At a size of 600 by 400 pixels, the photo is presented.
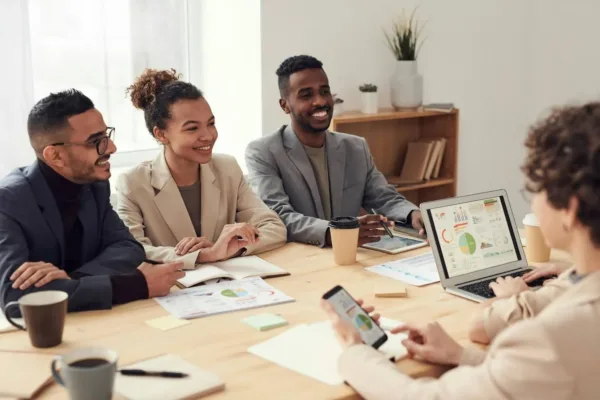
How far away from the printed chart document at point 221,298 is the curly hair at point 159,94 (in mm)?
879

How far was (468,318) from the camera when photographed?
1736 millimetres

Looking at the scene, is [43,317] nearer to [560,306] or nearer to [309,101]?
[560,306]

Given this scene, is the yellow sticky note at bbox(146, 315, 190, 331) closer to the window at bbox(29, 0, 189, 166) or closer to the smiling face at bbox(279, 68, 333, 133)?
the smiling face at bbox(279, 68, 333, 133)

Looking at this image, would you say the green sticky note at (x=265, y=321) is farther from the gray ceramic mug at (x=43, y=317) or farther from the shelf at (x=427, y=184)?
the shelf at (x=427, y=184)

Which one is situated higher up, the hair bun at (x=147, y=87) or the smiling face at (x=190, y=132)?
the hair bun at (x=147, y=87)

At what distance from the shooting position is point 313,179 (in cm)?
298

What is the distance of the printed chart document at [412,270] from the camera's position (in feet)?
6.66

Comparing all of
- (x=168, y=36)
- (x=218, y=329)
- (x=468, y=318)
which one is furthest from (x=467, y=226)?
(x=168, y=36)

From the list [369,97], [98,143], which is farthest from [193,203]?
[369,97]

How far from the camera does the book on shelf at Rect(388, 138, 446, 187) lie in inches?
160

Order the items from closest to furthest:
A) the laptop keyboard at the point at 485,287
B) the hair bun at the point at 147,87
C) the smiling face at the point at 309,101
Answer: the laptop keyboard at the point at 485,287 < the hair bun at the point at 147,87 < the smiling face at the point at 309,101

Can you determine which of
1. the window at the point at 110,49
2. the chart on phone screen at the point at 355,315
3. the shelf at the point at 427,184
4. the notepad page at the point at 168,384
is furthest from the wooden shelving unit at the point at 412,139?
the notepad page at the point at 168,384

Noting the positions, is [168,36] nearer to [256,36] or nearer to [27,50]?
[256,36]

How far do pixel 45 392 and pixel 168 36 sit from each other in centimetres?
256
